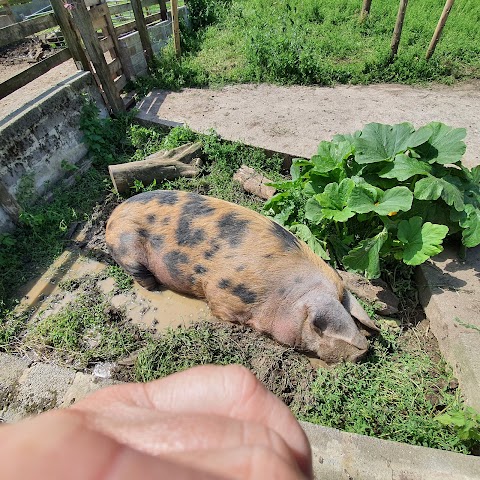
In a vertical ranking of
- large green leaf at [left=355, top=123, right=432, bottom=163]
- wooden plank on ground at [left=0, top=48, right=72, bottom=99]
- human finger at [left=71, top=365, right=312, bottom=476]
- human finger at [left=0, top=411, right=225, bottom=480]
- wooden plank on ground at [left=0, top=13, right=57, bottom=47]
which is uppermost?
human finger at [left=0, top=411, right=225, bottom=480]

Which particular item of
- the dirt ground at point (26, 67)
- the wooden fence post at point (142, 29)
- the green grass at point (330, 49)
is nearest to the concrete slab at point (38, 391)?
the dirt ground at point (26, 67)

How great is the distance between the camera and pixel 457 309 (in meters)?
3.21

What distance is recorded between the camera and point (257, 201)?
15.5ft

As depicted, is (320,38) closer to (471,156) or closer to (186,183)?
(471,156)

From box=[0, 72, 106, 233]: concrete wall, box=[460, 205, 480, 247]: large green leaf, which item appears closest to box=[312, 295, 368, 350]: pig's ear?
box=[460, 205, 480, 247]: large green leaf

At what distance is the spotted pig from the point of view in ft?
9.94

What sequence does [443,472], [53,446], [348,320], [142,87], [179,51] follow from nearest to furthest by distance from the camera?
[53,446] < [443,472] < [348,320] < [142,87] < [179,51]

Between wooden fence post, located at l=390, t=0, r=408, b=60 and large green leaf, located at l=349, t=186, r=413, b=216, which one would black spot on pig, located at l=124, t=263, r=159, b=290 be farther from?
wooden fence post, located at l=390, t=0, r=408, b=60

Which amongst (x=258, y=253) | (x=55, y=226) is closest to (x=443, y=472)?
(x=258, y=253)

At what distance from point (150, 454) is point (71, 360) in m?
3.21

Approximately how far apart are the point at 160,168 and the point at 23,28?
2.48 meters

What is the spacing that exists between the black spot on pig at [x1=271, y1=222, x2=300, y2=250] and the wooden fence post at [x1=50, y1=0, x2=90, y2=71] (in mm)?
4280

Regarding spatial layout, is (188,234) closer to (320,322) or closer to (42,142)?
(320,322)

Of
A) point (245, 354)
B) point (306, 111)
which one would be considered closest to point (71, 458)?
point (245, 354)
